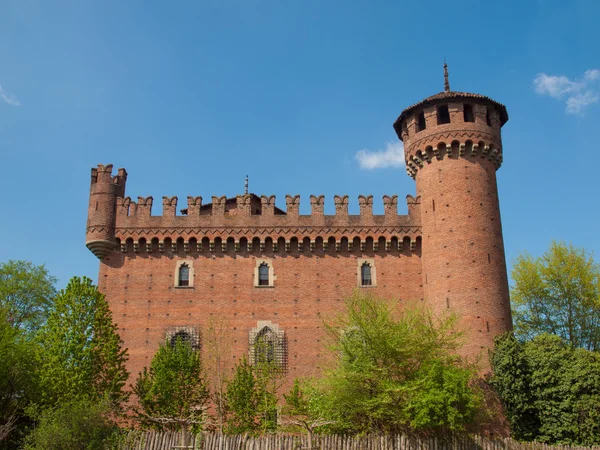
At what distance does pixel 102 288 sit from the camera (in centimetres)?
3081

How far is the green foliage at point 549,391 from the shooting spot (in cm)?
2423

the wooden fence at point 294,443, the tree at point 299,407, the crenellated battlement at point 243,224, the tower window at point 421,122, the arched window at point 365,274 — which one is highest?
the tower window at point 421,122

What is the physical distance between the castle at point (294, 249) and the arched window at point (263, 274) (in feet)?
0.18

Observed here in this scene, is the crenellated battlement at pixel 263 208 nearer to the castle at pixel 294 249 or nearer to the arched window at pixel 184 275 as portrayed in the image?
the castle at pixel 294 249

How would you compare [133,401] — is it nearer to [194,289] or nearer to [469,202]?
[194,289]

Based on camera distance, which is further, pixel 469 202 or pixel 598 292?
pixel 598 292

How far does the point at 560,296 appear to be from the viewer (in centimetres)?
3659

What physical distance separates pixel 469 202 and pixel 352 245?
21.0ft

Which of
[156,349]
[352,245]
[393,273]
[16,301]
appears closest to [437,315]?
[393,273]

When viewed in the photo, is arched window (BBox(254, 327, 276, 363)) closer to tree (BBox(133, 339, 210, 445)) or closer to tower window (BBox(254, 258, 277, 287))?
tower window (BBox(254, 258, 277, 287))

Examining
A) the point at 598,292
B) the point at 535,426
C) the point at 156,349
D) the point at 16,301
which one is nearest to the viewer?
the point at 535,426

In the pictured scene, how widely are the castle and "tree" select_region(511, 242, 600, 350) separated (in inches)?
355

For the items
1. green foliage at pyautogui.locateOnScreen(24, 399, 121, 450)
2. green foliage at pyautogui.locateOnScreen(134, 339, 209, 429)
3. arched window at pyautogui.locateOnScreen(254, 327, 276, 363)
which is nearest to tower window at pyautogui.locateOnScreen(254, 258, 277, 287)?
→ arched window at pyautogui.locateOnScreen(254, 327, 276, 363)

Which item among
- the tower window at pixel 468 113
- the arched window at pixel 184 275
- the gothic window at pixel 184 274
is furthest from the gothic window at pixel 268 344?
the tower window at pixel 468 113
